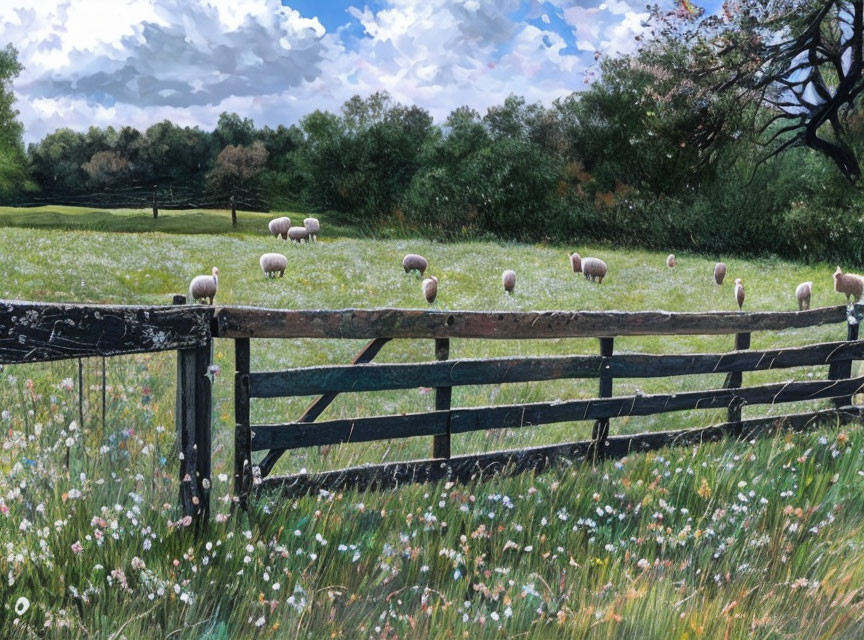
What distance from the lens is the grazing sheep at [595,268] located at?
2423 cm

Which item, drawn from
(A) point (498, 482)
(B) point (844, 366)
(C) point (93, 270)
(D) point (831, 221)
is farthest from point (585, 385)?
(D) point (831, 221)

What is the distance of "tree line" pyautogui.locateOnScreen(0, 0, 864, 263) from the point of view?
21047 mm

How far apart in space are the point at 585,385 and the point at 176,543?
10.3 metres

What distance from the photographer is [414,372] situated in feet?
19.7

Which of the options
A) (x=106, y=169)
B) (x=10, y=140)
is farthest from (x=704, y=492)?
(x=10, y=140)

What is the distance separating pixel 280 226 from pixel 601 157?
15.6 metres

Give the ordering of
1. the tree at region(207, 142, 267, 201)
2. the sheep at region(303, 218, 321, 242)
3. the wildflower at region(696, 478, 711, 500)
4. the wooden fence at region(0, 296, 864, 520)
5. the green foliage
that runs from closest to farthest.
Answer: the wooden fence at region(0, 296, 864, 520) < the wildflower at region(696, 478, 711, 500) < the sheep at region(303, 218, 321, 242) < the tree at region(207, 142, 267, 201) < the green foliage

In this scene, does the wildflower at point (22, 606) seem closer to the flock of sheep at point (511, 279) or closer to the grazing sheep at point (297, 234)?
the flock of sheep at point (511, 279)

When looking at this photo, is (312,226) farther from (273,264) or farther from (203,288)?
(203,288)

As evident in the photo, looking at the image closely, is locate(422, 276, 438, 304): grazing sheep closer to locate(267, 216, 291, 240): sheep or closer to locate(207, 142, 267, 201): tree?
locate(267, 216, 291, 240): sheep

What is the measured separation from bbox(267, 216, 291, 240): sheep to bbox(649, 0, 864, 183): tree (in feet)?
54.6

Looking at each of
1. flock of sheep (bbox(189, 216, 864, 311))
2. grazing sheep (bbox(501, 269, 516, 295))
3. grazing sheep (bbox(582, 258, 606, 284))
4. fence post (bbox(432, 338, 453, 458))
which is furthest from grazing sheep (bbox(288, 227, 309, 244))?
fence post (bbox(432, 338, 453, 458))

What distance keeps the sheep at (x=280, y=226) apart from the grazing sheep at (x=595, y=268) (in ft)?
43.2

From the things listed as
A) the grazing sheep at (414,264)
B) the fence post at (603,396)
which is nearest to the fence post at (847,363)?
the fence post at (603,396)
